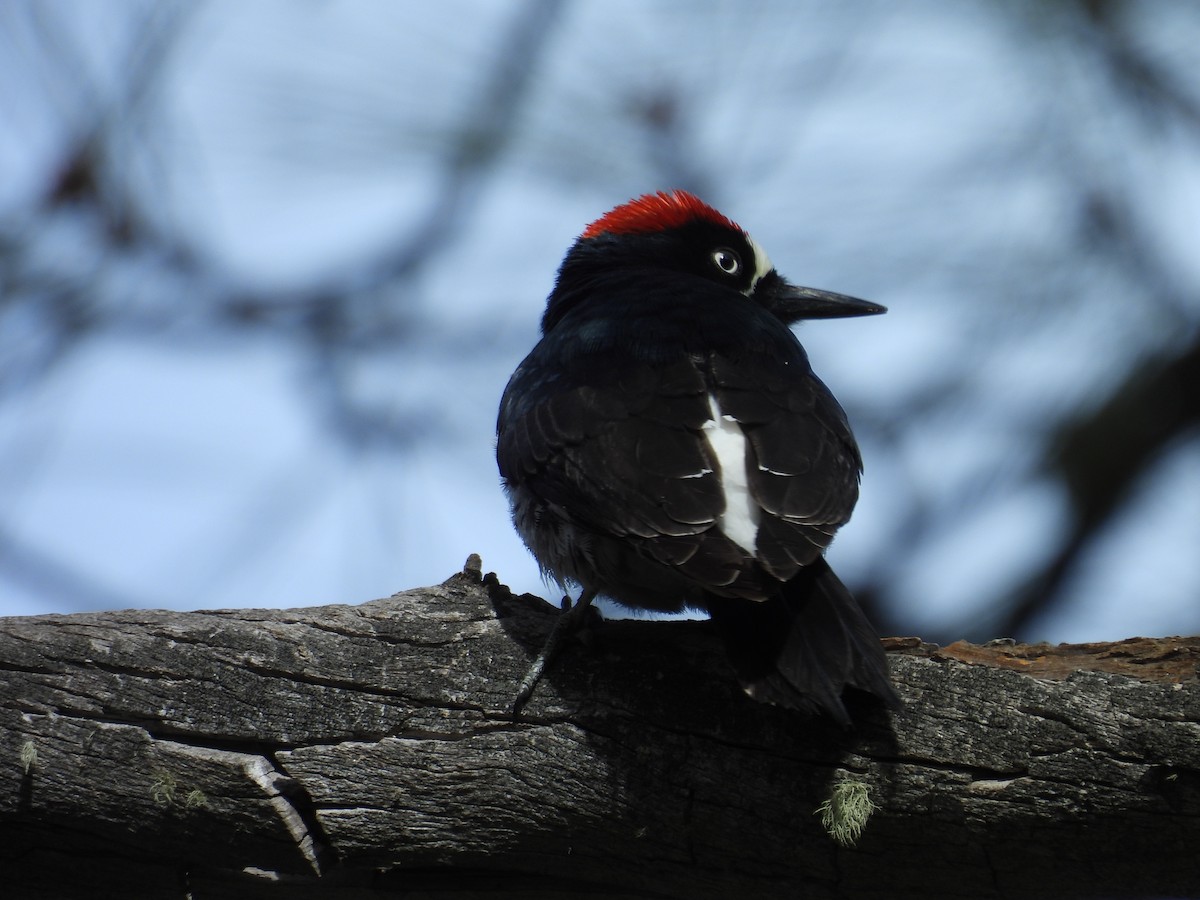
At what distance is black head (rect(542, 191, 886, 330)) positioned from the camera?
4.55 meters

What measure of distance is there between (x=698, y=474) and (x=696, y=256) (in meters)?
2.00

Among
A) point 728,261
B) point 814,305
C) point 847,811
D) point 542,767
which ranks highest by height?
point 728,261

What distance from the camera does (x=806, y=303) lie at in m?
4.54

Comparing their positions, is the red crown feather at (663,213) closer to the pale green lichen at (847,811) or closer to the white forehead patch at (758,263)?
the white forehead patch at (758,263)

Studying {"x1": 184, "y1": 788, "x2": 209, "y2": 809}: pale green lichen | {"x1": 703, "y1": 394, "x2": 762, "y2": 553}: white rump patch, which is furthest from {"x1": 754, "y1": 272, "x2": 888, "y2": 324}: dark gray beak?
{"x1": 184, "y1": 788, "x2": 209, "y2": 809}: pale green lichen

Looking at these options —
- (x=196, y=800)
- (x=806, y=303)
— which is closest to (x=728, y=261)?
(x=806, y=303)

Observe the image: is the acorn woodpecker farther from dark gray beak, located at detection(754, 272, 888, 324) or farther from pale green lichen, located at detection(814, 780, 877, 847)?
dark gray beak, located at detection(754, 272, 888, 324)

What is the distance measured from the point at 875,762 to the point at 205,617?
4.83ft

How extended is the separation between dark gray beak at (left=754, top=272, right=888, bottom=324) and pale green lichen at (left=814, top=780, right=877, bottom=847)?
2308 mm

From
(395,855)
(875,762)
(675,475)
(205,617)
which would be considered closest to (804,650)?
(875,762)

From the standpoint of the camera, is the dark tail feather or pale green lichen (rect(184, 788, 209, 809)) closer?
the dark tail feather

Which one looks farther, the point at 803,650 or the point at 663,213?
the point at 663,213

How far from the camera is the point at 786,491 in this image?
2752 millimetres

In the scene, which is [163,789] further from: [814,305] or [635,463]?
[814,305]
